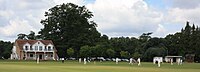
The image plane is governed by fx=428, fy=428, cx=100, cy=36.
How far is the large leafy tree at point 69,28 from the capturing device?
411 feet

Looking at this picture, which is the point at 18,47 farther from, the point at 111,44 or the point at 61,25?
the point at 111,44

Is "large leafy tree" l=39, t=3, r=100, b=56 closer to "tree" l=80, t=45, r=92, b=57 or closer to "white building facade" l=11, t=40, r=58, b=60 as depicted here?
"white building facade" l=11, t=40, r=58, b=60

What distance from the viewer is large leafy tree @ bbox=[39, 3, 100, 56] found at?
4931 inches

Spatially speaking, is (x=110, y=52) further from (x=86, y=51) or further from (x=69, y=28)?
(x=69, y=28)

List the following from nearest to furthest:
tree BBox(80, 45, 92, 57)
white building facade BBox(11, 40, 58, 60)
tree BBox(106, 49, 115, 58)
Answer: tree BBox(80, 45, 92, 57)
tree BBox(106, 49, 115, 58)
white building facade BBox(11, 40, 58, 60)

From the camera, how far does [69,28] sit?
128 metres

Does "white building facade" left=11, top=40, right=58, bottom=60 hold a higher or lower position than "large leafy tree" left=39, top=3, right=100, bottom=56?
lower

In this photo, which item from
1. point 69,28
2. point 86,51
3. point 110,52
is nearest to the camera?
point 86,51

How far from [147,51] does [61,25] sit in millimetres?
27001

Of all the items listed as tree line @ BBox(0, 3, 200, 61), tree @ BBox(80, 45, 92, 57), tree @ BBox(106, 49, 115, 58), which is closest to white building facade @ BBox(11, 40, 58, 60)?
tree line @ BBox(0, 3, 200, 61)

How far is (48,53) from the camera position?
131 meters

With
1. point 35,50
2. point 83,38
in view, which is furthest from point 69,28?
point 35,50

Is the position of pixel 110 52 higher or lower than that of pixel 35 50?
lower

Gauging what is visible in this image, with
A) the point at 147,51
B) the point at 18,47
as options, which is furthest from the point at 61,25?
the point at 147,51
